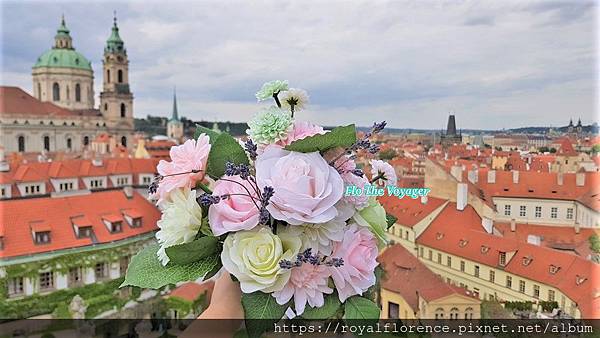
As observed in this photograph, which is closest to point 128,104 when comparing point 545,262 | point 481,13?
point 481,13

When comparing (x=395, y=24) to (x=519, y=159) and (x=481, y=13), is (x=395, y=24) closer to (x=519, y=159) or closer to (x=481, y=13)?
(x=481, y=13)

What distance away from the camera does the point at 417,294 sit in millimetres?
1986

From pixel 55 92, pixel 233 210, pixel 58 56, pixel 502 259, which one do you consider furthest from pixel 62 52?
pixel 233 210

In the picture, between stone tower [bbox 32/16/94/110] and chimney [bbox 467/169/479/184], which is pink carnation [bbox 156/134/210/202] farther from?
stone tower [bbox 32/16/94/110]

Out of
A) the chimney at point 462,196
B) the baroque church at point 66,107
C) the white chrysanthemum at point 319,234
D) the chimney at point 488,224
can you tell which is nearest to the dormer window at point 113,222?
the baroque church at point 66,107

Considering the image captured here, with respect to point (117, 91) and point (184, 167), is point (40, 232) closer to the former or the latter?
point (117, 91)

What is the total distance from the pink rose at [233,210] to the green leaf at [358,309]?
0.38ft

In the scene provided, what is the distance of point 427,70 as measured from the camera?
1.85 metres

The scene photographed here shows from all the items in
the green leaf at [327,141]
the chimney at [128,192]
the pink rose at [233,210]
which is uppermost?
the green leaf at [327,141]

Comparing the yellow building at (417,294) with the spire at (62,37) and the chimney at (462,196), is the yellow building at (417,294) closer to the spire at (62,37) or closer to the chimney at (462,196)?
the chimney at (462,196)

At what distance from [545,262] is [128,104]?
11.6 feet

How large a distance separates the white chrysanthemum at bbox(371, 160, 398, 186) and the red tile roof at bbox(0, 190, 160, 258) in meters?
2.56

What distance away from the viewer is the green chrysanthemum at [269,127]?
1.19ft

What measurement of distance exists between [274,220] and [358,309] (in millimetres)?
111
